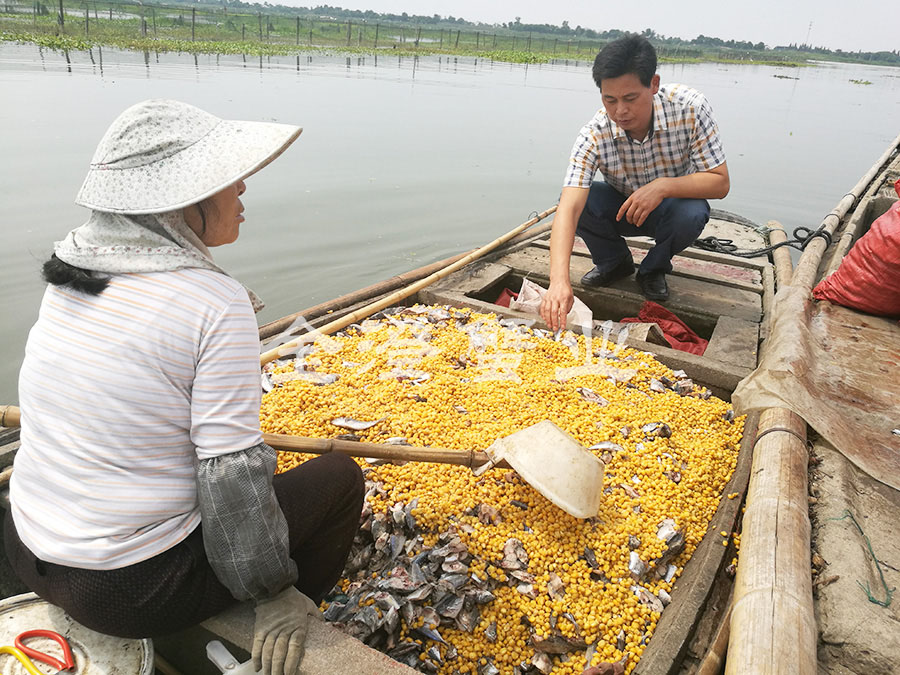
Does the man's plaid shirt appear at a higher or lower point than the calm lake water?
higher

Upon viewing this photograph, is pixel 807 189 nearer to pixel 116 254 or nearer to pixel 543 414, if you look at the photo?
pixel 543 414

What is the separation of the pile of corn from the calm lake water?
4.39ft

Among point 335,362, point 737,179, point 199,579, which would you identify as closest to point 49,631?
point 199,579

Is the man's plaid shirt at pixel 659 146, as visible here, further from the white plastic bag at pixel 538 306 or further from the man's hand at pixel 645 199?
the white plastic bag at pixel 538 306

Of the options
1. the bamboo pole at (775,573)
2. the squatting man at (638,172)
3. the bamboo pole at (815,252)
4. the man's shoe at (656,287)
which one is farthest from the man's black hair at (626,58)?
the bamboo pole at (775,573)

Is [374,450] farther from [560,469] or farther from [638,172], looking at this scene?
[638,172]

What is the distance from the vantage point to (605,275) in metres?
4.01

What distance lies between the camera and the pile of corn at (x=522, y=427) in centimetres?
171

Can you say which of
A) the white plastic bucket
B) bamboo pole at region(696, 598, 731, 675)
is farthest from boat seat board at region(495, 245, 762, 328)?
the white plastic bucket

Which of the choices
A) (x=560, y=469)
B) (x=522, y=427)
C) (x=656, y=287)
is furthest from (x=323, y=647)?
(x=656, y=287)

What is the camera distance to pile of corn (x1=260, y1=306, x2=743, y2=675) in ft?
5.63

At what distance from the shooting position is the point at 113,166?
1157mm

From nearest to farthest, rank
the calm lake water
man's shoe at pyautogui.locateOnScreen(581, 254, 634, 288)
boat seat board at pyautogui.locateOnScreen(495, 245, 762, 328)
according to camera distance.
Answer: boat seat board at pyautogui.locateOnScreen(495, 245, 762, 328) < man's shoe at pyautogui.locateOnScreen(581, 254, 634, 288) < the calm lake water

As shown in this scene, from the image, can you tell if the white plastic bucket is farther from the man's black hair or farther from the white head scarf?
the man's black hair
